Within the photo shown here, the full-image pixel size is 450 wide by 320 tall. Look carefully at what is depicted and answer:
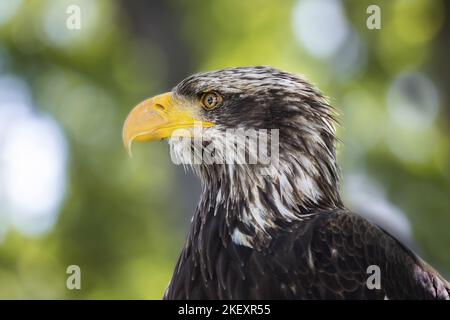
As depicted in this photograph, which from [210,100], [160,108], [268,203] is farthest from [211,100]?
[268,203]

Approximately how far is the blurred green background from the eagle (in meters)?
8.86

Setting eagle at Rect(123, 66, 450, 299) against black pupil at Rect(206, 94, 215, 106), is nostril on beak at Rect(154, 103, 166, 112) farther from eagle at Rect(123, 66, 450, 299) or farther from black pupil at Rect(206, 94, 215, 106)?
black pupil at Rect(206, 94, 215, 106)

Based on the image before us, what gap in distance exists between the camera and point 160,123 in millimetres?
4914

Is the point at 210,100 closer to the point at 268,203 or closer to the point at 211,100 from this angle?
the point at 211,100

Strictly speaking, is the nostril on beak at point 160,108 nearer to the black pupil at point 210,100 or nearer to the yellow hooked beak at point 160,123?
the yellow hooked beak at point 160,123

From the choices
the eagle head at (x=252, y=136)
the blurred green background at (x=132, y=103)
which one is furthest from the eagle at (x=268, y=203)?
the blurred green background at (x=132, y=103)

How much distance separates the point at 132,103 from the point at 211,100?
10.6m

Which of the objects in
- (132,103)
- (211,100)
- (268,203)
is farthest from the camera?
(132,103)

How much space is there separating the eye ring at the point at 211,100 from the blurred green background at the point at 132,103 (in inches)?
348

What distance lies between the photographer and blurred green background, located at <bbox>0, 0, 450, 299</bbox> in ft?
46.9

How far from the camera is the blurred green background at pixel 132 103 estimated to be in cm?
1430

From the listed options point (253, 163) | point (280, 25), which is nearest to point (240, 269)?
point (253, 163)
